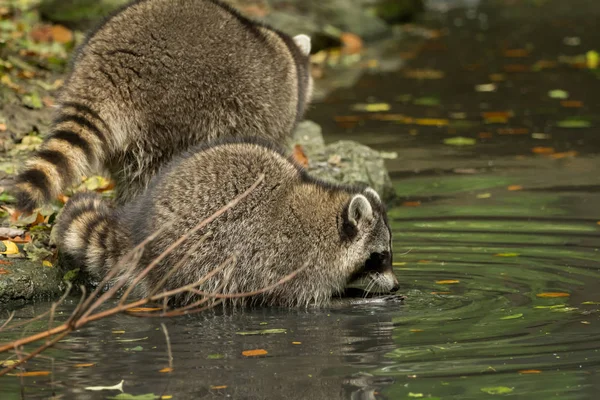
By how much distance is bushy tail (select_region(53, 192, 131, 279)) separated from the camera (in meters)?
5.67

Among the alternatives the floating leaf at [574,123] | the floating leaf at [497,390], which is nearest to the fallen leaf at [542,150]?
the floating leaf at [574,123]

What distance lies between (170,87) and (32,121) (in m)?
2.18

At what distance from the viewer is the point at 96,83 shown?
6.03 meters

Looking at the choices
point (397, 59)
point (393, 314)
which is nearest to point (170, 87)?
point (393, 314)

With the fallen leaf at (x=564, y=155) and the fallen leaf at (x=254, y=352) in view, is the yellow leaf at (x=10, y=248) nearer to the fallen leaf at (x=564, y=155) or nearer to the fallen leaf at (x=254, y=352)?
the fallen leaf at (x=254, y=352)

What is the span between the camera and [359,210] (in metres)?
5.67

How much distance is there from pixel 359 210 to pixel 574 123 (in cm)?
444

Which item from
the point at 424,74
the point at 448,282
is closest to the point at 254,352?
the point at 448,282

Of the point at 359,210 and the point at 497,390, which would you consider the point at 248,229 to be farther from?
the point at 497,390

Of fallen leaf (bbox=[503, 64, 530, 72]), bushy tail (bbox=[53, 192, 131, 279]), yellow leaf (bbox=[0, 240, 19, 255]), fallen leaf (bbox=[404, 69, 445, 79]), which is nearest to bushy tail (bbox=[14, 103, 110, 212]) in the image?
bushy tail (bbox=[53, 192, 131, 279])

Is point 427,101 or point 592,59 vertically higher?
point 592,59

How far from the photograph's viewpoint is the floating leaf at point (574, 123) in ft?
31.0

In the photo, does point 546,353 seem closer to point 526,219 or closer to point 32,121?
point 526,219

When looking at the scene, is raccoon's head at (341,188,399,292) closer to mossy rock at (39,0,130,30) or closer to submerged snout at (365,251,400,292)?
submerged snout at (365,251,400,292)
